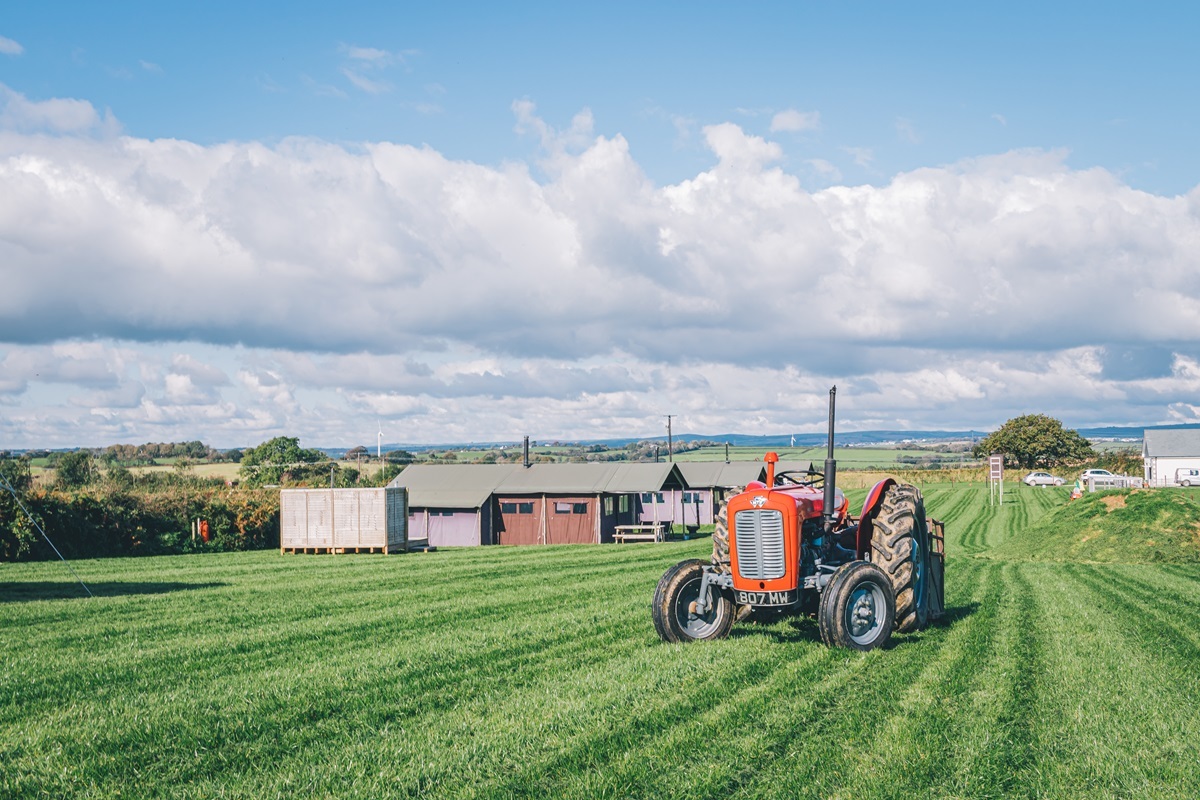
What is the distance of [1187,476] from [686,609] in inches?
3285

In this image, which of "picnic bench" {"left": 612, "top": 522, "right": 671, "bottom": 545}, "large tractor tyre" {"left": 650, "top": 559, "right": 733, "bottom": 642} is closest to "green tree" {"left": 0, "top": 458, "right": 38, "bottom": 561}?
"picnic bench" {"left": 612, "top": 522, "right": 671, "bottom": 545}

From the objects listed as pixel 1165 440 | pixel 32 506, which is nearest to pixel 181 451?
pixel 32 506

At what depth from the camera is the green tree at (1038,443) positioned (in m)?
109

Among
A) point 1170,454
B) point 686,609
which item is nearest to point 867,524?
point 686,609

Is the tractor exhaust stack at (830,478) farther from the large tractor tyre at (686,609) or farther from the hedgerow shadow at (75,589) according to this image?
the hedgerow shadow at (75,589)

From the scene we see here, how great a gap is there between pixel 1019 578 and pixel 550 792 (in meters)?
17.2

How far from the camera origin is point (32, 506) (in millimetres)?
33344

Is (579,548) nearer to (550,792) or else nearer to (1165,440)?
(550,792)

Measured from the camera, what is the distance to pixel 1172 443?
8600cm

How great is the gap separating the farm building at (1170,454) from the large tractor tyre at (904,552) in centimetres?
7943

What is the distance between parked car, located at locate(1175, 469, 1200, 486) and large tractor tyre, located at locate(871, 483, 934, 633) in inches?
3010

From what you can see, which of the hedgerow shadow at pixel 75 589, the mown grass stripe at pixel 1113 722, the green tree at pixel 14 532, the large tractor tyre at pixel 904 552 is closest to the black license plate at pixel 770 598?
the large tractor tyre at pixel 904 552

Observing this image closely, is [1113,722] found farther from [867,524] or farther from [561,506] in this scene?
[561,506]

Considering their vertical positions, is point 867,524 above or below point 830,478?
below
